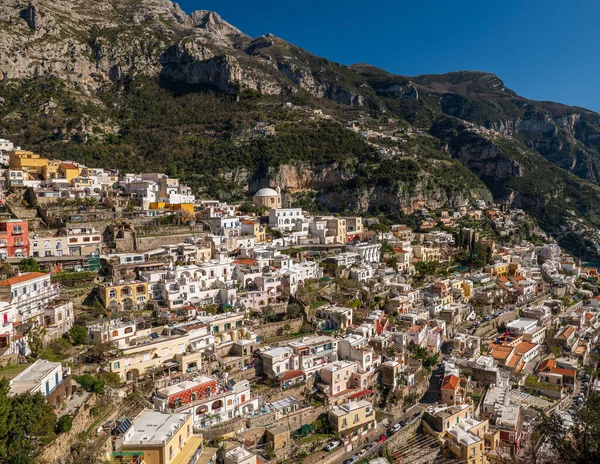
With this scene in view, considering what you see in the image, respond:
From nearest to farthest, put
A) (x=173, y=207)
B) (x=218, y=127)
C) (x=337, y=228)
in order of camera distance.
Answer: (x=173, y=207), (x=337, y=228), (x=218, y=127)

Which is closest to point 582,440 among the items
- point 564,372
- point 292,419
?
point 292,419

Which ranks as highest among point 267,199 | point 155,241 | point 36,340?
point 267,199

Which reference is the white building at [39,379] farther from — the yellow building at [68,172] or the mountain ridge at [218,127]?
the mountain ridge at [218,127]

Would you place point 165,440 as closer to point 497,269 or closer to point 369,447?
point 369,447

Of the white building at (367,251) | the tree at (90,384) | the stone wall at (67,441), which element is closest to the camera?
the stone wall at (67,441)

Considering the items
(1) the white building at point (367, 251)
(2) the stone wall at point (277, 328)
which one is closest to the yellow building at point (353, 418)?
(2) the stone wall at point (277, 328)

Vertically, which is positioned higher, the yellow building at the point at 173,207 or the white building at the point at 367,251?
the yellow building at the point at 173,207

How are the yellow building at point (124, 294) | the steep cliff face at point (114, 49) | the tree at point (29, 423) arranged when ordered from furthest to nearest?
the steep cliff face at point (114, 49), the yellow building at point (124, 294), the tree at point (29, 423)
